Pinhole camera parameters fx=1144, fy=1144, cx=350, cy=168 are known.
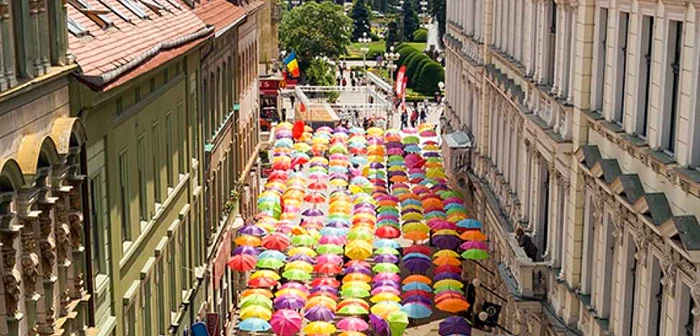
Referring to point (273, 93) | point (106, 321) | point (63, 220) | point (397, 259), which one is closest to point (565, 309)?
point (106, 321)

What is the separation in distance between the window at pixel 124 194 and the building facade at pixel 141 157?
0.7 inches

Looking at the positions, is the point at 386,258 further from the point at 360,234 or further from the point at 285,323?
the point at 285,323

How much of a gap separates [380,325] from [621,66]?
14.2 metres

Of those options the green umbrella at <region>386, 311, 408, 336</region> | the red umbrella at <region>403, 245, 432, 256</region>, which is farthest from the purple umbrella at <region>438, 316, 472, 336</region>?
the red umbrella at <region>403, 245, 432, 256</region>

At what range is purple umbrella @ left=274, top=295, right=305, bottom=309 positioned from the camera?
31.5 metres

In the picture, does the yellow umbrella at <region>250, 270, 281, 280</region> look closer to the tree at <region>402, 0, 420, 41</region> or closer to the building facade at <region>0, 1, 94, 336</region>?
the building facade at <region>0, 1, 94, 336</region>

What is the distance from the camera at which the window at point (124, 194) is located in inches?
738

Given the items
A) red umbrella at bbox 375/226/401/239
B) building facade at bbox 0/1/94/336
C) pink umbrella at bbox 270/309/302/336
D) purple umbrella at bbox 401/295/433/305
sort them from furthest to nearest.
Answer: red umbrella at bbox 375/226/401/239 < purple umbrella at bbox 401/295/433/305 < pink umbrella at bbox 270/309/302/336 < building facade at bbox 0/1/94/336

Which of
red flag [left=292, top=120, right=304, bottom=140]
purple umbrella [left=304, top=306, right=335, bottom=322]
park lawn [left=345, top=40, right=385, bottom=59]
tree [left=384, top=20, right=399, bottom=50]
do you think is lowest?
park lawn [left=345, top=40, right=385, bottom=59]

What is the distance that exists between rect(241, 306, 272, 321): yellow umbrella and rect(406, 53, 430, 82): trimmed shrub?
6732cm

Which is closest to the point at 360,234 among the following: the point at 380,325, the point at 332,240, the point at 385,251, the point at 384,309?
the point at 332,240

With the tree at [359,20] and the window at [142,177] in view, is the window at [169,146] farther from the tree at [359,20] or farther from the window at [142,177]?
the tree at [359,20]

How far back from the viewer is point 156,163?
22.4 meters

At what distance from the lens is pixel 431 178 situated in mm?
46500
